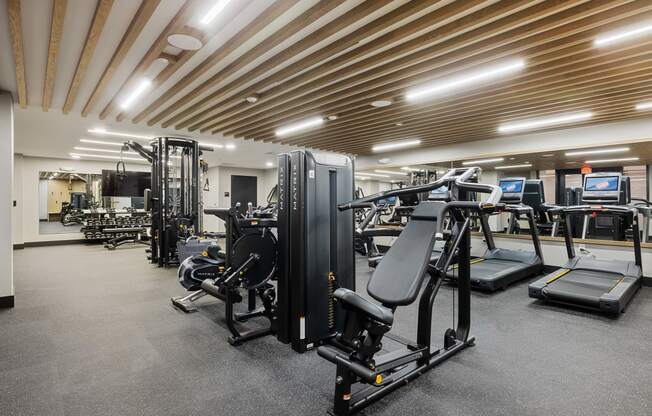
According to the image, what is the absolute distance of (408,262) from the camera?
231 centimetres

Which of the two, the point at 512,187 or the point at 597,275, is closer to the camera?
the point at 597,275

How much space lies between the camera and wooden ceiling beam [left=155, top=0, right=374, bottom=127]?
9.13ft

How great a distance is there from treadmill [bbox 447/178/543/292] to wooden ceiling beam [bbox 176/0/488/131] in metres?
2.87

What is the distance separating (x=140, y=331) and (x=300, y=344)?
1.78 metres

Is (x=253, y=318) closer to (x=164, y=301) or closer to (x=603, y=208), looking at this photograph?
(x=164, y=301)

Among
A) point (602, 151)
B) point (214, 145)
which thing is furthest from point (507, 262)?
point (214, 145)

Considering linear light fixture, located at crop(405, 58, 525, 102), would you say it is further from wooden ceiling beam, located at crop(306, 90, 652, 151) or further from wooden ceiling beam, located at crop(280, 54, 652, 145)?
wooden ceiling beam, located at crop(306, 90, 652, 151)

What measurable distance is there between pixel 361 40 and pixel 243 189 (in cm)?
1136

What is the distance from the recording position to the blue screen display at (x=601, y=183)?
523 centimetres

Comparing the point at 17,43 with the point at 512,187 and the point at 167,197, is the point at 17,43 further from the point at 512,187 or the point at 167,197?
the point at 512,187

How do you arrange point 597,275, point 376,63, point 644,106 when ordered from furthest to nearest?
1. point 644,106
2. point 597,275
3. point 376,63

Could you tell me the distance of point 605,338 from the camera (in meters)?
3.31

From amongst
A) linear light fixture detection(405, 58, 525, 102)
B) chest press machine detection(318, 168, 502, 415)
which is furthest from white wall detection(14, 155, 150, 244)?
chest press machine detection(318, 168, 502, 415)

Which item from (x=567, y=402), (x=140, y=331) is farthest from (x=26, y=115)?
(x=567, y=402)
